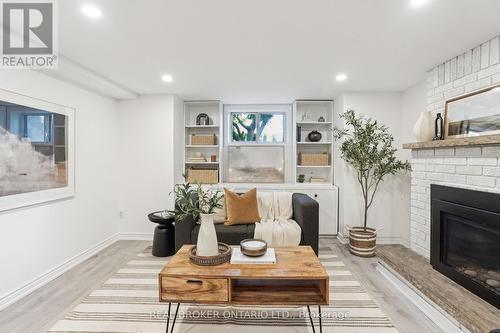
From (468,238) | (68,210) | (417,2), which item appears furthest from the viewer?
(68,210)

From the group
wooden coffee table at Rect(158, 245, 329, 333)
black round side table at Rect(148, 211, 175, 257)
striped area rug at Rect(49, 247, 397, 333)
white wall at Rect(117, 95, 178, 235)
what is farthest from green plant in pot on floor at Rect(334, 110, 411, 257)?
white wall at Rect(117, 95, 178, 235)

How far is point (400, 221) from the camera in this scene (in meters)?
3.69

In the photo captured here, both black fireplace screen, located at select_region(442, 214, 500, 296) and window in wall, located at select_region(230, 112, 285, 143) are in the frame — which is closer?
black fireplace screen, located at select_region(442, 214, 500, 296)

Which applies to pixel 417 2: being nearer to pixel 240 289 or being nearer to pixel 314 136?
pixel 240 289

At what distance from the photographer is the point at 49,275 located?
2.64 meters

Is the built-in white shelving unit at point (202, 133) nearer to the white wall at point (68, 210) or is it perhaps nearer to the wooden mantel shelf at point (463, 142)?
the white wall at point (68, 210)

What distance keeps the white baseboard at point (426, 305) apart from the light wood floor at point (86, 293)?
51 millimetres

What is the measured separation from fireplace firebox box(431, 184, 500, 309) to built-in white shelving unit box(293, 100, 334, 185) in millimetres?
1965

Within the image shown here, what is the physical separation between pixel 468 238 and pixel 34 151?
13.6ft

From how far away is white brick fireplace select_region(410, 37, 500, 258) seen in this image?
2.06 meters

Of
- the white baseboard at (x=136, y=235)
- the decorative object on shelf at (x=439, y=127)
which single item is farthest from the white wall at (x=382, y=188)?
the white baseboard at (x=136, y=235)

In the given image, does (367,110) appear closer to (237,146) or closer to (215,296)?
(237,146)

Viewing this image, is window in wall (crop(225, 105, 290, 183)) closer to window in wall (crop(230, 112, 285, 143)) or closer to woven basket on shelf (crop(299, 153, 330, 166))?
window in wall (crop(230, 112, 285, 143))

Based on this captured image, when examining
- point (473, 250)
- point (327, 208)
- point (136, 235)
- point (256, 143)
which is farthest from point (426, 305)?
point (136, 235)
